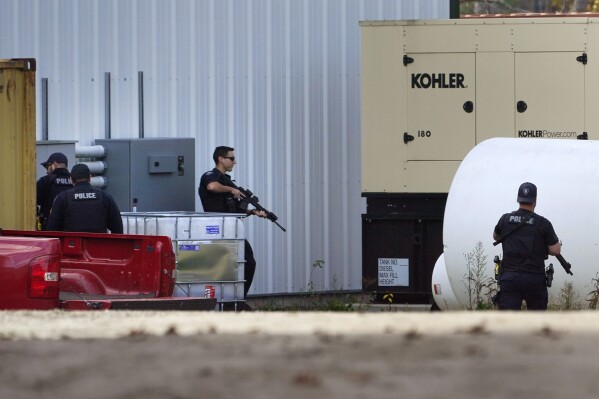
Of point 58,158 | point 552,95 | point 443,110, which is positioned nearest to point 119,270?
point 58,158

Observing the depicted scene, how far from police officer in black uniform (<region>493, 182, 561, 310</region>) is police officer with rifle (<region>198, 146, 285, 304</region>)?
15.4 ft

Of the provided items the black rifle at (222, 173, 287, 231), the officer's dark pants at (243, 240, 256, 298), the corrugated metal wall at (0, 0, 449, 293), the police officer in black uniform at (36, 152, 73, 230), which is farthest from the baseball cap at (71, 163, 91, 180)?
the corrugated metal wall at (0, 0, 449, 293)

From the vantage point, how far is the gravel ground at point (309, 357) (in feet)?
20.4

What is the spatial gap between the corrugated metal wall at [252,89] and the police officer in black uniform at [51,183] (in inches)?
91.1

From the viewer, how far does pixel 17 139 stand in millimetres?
14234

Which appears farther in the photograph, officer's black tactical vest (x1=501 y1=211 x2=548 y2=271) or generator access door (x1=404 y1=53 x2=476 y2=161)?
generator access door (x1=404 y1=53 x2=476 y2=161)

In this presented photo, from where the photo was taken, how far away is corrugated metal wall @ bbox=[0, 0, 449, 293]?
1852 centimetres

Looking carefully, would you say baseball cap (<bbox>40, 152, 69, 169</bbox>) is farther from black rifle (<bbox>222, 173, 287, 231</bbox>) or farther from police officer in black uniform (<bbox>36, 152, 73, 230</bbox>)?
black rifle (<bbox>222, 173, 287, 231</bbox>)

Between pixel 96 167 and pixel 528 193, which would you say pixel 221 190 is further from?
pixel 528 193

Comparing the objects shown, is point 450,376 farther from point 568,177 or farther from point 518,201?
point 568,177

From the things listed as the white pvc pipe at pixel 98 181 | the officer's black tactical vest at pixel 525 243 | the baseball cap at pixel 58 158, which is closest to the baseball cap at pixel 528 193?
the officer's black tactical vest at pixel 525 243

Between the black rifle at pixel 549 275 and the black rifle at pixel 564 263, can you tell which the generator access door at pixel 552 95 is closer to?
the black rifle at pixel 549 275

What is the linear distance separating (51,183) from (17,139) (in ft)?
6.54

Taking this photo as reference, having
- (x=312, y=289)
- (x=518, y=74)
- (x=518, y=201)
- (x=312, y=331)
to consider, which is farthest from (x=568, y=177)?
(x=312, y=331)
